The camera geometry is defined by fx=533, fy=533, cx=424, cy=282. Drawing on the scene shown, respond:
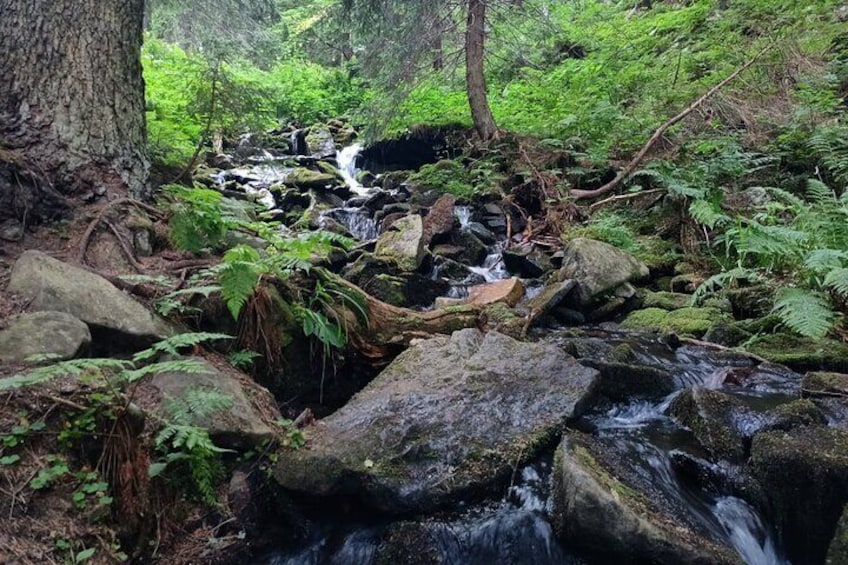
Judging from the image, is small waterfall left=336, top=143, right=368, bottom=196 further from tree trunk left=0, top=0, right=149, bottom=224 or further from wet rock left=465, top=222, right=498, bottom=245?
tree trunk left=0, top=0, right=149, bottom=224

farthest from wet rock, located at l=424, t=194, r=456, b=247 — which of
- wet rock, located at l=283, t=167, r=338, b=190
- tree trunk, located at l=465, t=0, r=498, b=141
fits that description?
wet rock, located at l=283, t=167, r=338, b=190

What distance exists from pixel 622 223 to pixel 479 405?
20.7 ft

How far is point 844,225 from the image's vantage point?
5.31 m

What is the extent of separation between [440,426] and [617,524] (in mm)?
1272

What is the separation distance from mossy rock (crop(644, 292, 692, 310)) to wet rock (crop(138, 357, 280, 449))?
5032mm

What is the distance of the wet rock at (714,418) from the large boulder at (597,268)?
9.41 ft

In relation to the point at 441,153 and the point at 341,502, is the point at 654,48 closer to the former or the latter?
the point at 441,153

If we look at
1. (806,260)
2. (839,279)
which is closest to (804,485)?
(839,279)

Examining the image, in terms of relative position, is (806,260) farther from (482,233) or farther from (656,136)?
(482,233)

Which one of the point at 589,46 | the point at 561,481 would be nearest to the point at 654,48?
the point at 589,46

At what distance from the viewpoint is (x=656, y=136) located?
31.0 ft

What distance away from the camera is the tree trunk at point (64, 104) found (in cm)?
422

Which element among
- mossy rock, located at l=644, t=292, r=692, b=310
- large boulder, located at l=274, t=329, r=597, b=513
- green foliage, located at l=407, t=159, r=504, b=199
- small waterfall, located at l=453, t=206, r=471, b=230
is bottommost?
large boulder, located at l=274, t=329, r=597, b=513

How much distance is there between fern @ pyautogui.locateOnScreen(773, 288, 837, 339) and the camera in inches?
169
